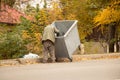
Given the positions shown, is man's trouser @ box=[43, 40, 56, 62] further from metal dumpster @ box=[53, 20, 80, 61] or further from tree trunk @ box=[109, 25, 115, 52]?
tree trunk @ box=[109, 25, 115, 52]

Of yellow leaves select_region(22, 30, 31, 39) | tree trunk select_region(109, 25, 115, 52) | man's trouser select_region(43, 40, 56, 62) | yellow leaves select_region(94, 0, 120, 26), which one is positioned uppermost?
yellow leaves select_region(94, 0, 120, 26)

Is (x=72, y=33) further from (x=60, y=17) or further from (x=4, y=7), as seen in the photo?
(x=60, y=17)

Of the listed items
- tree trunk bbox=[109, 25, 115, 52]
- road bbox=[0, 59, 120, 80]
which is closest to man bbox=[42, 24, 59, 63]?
road bbox=[0, 59, 120, 80]

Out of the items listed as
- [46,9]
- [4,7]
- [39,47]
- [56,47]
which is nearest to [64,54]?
[56,47]

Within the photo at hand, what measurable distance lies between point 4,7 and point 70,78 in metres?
9.96

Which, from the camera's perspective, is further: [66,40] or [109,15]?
A: [109,15]

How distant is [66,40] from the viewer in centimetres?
1709

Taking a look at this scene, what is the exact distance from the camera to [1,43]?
23.0 metres

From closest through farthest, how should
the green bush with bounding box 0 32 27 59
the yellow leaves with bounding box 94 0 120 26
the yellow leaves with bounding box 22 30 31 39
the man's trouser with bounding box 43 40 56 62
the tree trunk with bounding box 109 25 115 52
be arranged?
the man's trouser with bounding box 43 40 56 62 → the green bush with bounding box 0 32 27 59 → the yellow leaves with bounding box 94 0 120 26 → the yellow leaves with bounding box 22 30 31 39 → the tree trunk with bounding box 109 25 115 52

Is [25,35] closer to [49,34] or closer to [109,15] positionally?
[109,15]

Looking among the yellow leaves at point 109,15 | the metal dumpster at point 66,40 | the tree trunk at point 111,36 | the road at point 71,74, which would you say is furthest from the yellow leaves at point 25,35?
the road at point 71,74

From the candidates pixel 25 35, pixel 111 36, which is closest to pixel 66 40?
pixel 25 35

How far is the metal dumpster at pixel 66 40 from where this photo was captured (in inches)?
670

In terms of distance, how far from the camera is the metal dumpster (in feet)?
55.8
